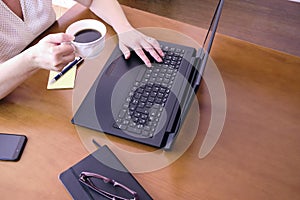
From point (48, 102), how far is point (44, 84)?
2.7 inches

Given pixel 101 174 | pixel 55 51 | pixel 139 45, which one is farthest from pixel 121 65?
pixel 101 174

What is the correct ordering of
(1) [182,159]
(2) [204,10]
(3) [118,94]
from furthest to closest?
(2) [204,10], (3) [118,94], (1) [182,159]

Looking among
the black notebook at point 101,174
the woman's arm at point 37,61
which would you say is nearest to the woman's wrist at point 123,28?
the woman's arm at point 37,61

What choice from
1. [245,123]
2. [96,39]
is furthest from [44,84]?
[245,123]

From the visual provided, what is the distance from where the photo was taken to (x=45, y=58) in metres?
0.82

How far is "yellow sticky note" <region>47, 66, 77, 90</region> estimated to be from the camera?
880 mm

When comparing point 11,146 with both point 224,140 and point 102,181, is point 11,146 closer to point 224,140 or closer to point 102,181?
point 102,181

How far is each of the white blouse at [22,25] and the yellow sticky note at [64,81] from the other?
19cm

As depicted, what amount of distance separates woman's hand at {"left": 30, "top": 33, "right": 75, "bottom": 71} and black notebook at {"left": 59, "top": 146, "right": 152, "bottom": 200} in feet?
0.82

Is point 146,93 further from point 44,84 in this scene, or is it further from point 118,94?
point 44,84

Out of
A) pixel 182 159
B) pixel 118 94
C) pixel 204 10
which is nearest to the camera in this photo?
pixel 182 159

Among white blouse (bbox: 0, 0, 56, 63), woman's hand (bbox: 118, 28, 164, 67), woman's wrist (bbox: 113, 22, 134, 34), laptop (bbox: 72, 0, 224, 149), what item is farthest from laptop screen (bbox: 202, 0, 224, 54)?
white blouse (bbox: 0, 0, 56, 63)

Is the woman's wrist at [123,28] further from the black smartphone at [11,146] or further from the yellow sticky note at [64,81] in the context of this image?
the black smartphone at [11,146]

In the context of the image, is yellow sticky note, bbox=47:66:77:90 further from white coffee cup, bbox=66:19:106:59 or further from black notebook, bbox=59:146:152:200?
black notebook, bbox=59:146:152:200
